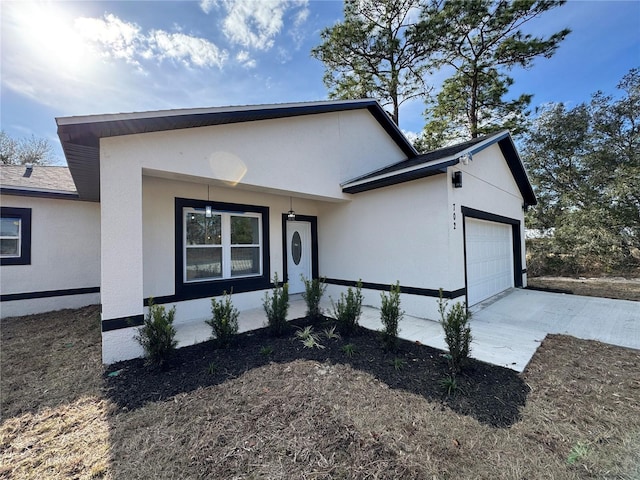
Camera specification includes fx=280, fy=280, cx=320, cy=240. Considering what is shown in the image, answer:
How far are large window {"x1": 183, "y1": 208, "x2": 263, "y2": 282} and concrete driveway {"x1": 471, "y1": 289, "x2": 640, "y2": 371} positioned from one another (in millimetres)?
5475

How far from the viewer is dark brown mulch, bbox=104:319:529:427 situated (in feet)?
10.5

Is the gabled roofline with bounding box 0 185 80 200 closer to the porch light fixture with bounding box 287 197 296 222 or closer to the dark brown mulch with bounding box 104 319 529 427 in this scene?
the porch light fixture with bounding box 287 197 296 222

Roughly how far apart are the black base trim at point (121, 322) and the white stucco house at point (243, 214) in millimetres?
26

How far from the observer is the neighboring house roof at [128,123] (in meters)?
4.04

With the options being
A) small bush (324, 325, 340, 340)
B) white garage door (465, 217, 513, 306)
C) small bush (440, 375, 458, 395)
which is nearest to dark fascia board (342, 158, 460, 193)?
white garage door (465, 217, 513, 306)

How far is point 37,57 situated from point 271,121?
5295mm

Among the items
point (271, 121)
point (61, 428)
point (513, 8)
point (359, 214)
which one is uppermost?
point (513, 8)

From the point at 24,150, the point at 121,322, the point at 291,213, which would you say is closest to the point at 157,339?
the point at 121,322

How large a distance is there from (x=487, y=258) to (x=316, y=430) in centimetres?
756

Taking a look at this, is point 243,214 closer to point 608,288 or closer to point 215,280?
point 215,280

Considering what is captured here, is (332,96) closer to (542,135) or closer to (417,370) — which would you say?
(542,135)

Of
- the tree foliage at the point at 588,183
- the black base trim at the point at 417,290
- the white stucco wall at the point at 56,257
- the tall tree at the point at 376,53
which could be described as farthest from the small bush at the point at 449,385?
the tall tree at the point at 376,53

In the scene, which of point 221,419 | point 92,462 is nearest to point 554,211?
point 221,419

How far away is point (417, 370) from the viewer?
393 cm
